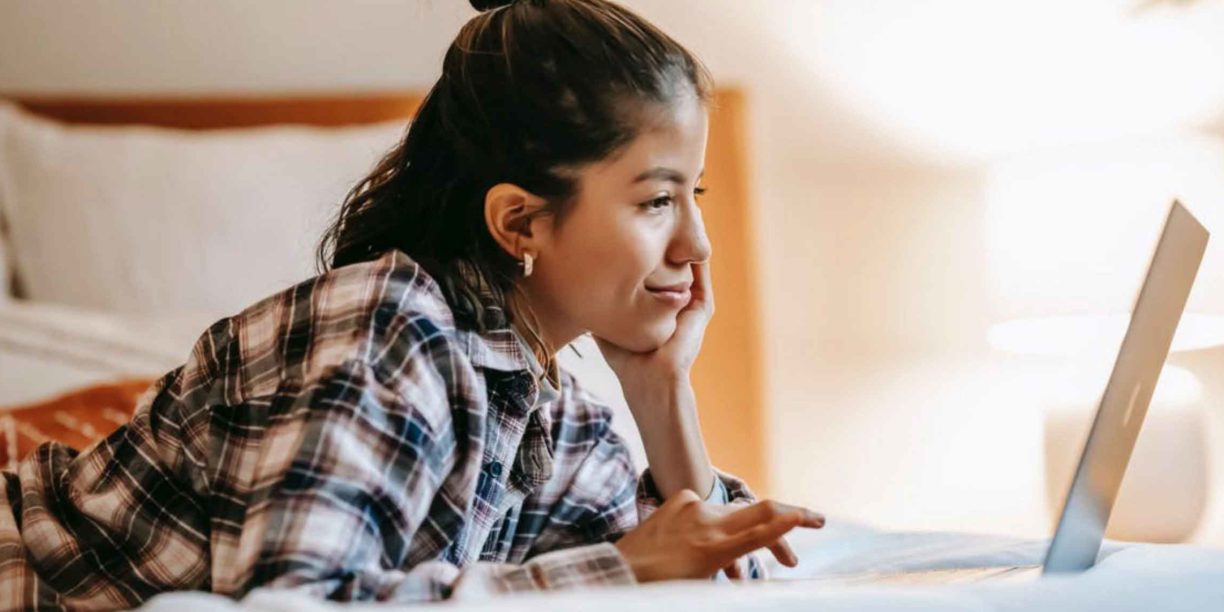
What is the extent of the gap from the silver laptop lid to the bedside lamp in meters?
0.86

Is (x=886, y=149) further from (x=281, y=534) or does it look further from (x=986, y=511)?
(x=281, y=534)

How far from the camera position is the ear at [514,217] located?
0.87 meters

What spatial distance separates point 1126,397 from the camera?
0.74 m

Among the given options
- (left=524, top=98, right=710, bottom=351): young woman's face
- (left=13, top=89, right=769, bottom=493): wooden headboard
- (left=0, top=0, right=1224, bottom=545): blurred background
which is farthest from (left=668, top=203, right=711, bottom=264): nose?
(left=0, top=0, right=1224, bottom=545): blurred background

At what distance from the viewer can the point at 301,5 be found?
5.79ft

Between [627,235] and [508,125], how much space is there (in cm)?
11

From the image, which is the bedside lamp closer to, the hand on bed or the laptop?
the laptop

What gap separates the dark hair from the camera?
2.81ft

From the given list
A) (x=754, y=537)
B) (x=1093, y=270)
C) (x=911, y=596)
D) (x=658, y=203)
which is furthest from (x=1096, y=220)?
(x=911, y=596)

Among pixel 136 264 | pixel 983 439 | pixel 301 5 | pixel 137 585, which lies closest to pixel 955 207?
pixel 983 439

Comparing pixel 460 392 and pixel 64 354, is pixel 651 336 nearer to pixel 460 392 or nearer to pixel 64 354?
pixel 460 392

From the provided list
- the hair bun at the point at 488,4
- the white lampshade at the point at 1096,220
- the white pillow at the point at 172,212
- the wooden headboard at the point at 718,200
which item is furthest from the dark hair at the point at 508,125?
→ the white lampshade at the point at 1096,220

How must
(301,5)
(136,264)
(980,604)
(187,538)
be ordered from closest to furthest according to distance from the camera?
(980,604) < (187,538) < (136,264) < (301,5)

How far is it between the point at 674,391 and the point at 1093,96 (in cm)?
116
